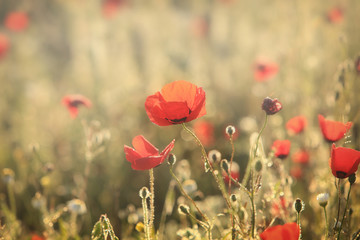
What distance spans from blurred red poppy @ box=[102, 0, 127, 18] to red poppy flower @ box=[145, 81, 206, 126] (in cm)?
375

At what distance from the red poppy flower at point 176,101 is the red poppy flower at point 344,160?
1.19 feet

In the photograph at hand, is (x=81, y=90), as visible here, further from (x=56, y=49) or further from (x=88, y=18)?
(x=56, y=49)

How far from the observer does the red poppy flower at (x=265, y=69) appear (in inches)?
105

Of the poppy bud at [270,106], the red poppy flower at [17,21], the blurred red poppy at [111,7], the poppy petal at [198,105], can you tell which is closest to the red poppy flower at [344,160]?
the poppy bud at [270,106]

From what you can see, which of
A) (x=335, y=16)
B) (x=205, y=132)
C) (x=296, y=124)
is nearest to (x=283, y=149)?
(x=296, y=124)

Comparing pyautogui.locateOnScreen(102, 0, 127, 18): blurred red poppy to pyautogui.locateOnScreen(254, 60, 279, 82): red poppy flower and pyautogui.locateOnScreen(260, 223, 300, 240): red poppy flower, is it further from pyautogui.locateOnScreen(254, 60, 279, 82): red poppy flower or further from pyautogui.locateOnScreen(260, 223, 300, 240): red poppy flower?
pyautogui.locateOnScreen(260, 223, 300, 240): red poppy flower

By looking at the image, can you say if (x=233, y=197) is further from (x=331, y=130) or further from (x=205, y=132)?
A: (x=205, y=132)

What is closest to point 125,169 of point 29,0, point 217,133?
point 217,133

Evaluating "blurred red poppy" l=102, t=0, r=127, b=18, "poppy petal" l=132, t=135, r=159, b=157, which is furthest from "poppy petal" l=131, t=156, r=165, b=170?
"blurred red poppy" l=102, t=0, r=127, b=18

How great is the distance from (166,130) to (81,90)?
3.36 ft

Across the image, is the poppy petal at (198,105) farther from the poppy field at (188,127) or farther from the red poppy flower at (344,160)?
the red poppy flower at (344,160)

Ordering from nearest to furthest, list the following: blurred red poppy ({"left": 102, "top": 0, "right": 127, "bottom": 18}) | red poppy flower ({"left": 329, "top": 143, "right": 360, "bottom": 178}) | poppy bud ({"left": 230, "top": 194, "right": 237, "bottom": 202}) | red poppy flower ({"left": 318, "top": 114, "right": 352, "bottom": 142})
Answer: red poppy flower ({"left": 329, "top": 143, "right": 360, "bottom": 178}), poppy bud ({"left": 230, "top": 194, "right": 237, "bottom": 202}), red poppy flower ({"left": 318, "top": 114, "right": 352, "bottom": 142}), blurred red poppy ({"left": 102, "top": 0, "right": 127, "bottom": 18})

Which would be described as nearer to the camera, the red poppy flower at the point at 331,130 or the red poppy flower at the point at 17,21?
the red poppy flower at the point at 331,130

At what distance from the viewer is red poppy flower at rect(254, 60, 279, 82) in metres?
2.67
